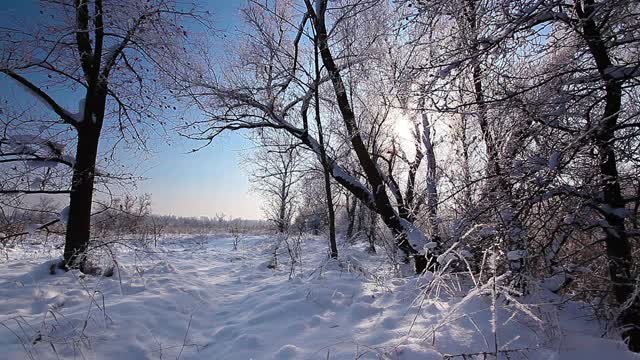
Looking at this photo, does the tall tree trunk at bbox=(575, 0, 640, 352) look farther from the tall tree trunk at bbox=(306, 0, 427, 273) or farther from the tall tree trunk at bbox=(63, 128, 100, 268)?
the tall tree trunk at bbox=(63, 128, 100, 268)

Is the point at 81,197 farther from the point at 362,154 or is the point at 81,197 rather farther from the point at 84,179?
the point at 362,154

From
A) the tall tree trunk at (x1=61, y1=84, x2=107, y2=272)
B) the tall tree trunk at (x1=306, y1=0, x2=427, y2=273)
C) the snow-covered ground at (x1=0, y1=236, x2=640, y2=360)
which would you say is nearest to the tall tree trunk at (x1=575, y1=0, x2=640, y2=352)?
the snow-covered ground at (x1=0, y1=236, x2=640, y2=360)

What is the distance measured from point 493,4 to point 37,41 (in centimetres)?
621

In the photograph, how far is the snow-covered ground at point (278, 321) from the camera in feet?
8.13

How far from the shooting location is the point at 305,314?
3871mm

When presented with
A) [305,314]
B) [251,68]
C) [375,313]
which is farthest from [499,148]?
[251,68]

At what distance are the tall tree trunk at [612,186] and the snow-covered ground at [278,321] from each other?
0.27 m

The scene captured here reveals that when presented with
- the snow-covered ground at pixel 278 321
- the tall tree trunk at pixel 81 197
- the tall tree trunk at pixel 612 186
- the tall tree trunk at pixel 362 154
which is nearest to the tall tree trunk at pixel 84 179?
the tall tree trunk at pixel 81 197

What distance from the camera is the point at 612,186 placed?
295 centimetres

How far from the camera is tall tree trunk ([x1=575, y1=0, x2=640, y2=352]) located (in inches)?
108

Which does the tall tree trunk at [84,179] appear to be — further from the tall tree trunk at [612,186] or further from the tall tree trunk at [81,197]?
the tall tree trunk at [612,186]

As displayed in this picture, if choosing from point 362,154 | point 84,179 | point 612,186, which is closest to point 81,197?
point 84,179

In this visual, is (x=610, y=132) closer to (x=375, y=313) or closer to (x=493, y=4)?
(x=493, y=4)

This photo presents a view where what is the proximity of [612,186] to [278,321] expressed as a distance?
10.7 feet
